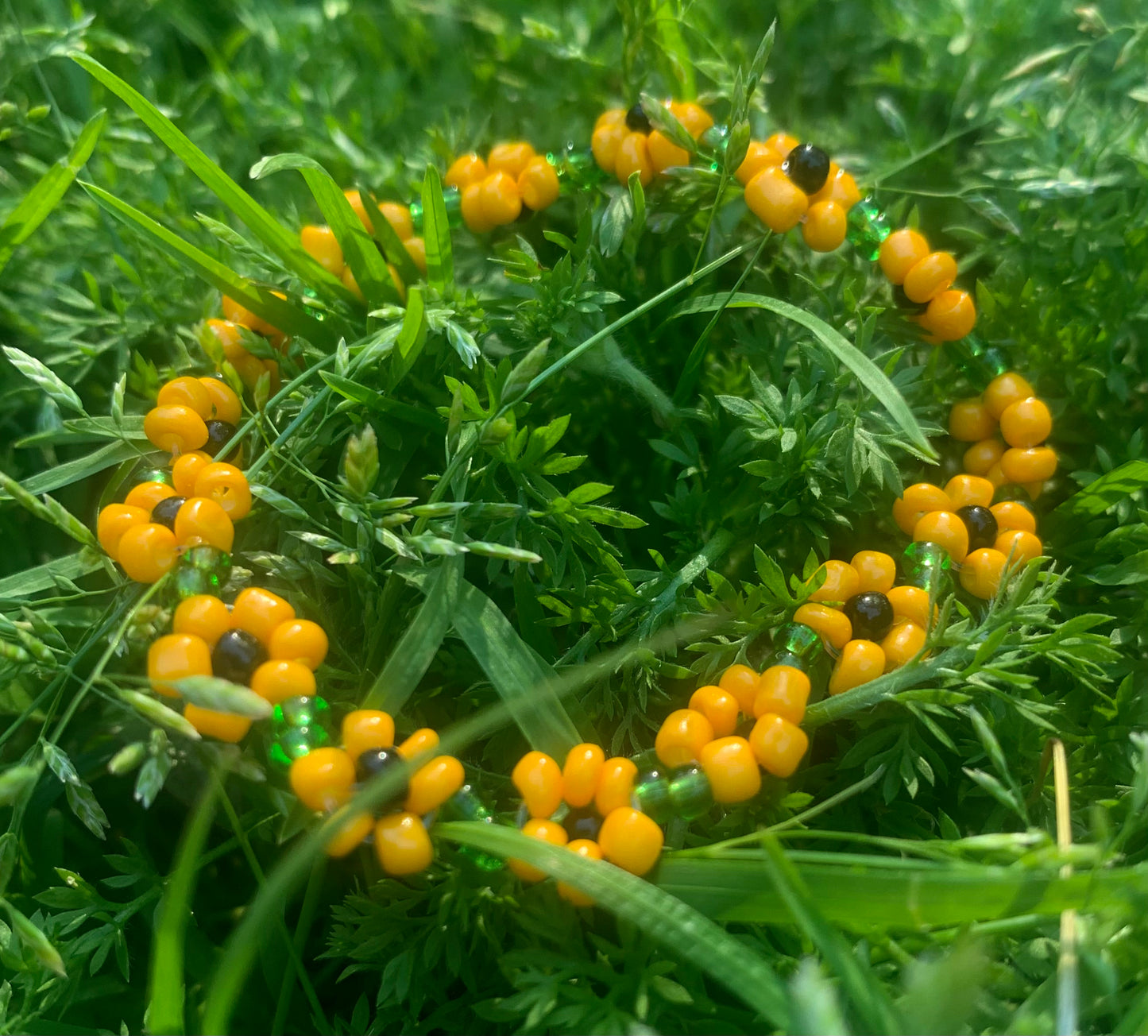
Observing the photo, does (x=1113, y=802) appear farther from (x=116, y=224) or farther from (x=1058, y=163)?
(x=116, y=224)

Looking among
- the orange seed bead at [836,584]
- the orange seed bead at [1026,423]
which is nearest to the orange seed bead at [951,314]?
the orange seed bead at [1026,423]

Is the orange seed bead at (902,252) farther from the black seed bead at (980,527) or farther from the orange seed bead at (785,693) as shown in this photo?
the orange seed bead at (785,693)

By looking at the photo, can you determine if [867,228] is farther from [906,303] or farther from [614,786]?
[614,786]

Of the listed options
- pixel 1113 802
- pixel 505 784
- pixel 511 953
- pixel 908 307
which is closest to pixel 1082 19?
pixel 908 307

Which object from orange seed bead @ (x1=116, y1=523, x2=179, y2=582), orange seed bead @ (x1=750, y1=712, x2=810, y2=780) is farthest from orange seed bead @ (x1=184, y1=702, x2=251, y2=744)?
orange seed bead @ (x1=750, y1=712, x2=810, y2=780)

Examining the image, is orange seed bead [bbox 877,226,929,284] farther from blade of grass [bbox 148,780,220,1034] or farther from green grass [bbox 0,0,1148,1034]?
blade of grass [bbox 148,780,220,1034]

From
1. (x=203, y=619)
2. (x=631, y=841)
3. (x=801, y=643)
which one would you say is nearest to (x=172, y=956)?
(x=203, y=619)
